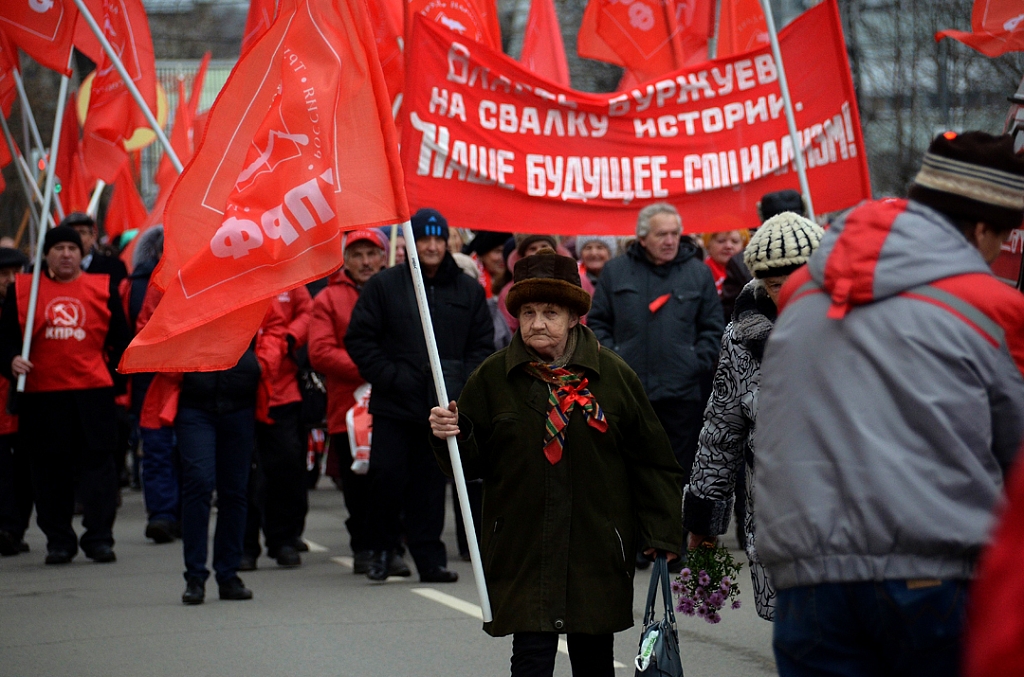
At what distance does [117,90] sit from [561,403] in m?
9.91

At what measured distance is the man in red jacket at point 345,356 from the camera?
9.94 m

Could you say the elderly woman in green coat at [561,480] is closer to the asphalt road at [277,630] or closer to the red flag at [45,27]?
the asphalt road at [277,630]

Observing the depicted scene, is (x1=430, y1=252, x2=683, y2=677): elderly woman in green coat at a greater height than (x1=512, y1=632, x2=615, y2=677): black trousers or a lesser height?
greater

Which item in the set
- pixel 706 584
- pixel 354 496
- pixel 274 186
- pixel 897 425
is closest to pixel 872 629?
pixel 897 425

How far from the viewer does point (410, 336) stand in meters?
9.18

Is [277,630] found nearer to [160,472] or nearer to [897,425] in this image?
[160,472]

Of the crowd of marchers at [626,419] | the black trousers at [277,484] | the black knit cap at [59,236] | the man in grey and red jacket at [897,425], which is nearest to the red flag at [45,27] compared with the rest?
the black knit cap at [59,236]

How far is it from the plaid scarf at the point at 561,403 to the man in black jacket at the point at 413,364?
12.5 feet

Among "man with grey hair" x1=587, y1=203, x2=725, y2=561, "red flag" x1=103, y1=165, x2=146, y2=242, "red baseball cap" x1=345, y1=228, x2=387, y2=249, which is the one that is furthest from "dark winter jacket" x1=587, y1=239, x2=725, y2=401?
"red flag" x1=103, y1=165, x2=146, y2=242

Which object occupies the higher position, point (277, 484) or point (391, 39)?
point (391, 39)

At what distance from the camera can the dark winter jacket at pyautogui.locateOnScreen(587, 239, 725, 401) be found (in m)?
9.34

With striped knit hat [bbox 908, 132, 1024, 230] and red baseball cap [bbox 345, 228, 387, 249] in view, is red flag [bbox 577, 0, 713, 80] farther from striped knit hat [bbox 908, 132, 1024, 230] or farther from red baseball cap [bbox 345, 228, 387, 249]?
striped knit hat [bbox 908, 132, 1024, 230]

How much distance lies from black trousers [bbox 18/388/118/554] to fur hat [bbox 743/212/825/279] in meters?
6.70

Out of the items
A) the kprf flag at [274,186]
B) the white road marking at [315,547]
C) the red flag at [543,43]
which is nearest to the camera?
the kprf flag at [274,186]
